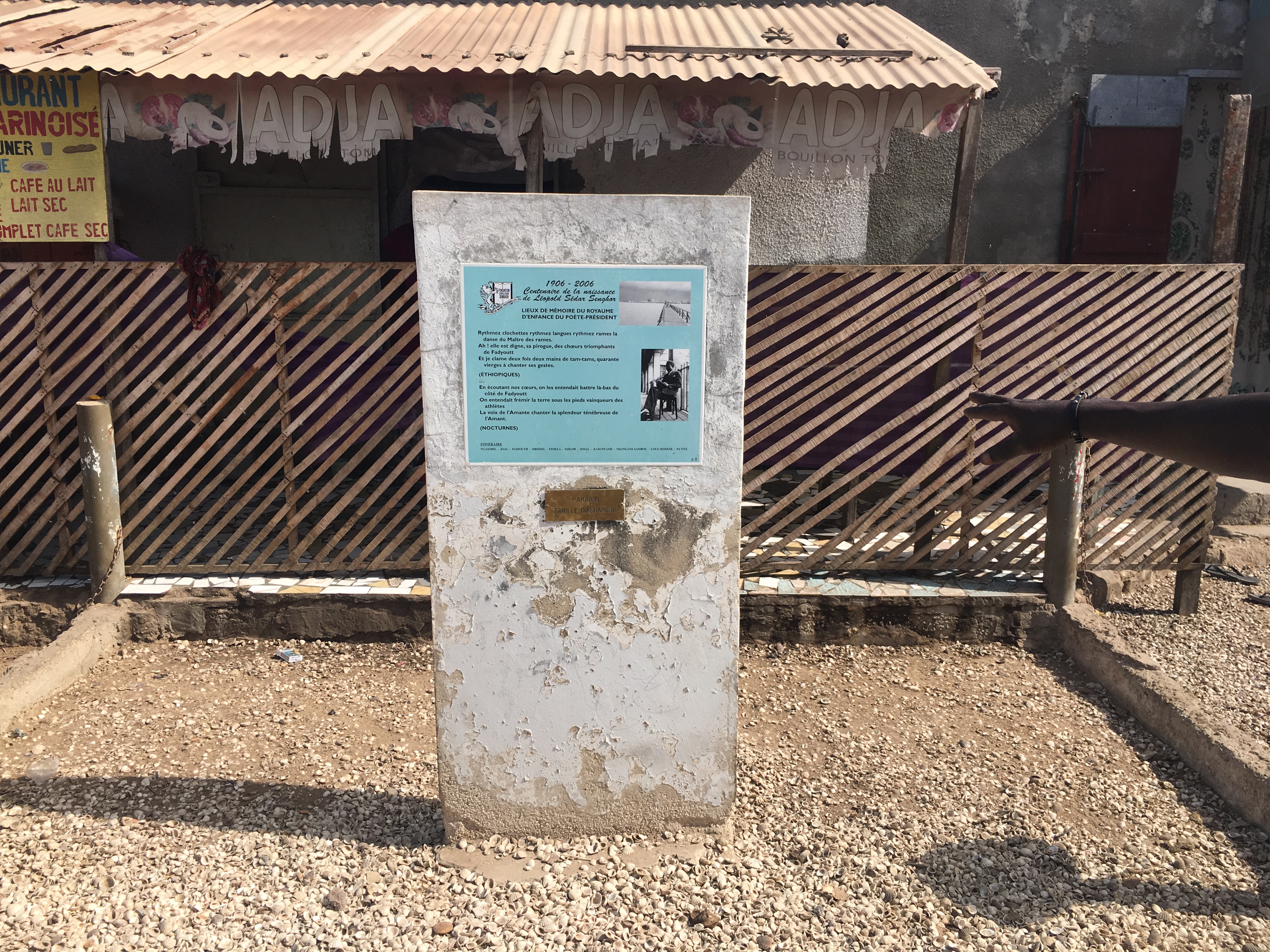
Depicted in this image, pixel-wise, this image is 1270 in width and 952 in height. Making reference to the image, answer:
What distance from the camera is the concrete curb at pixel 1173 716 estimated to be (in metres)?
3.24

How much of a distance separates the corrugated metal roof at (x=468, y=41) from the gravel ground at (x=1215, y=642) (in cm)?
303

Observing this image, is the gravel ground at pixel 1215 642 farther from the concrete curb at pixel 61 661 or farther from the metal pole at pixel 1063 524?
the concrete curb at pixel 61 661

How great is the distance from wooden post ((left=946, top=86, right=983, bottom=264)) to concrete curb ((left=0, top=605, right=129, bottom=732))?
4.77 meters

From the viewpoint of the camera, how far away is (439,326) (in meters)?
2.65

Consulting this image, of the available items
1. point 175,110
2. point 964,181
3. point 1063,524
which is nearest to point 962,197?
point 964,181

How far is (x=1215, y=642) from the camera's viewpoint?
4.89 meters

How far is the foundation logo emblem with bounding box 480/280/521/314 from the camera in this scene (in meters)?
2.65

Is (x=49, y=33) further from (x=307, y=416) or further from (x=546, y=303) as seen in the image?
(x=546, y=303)

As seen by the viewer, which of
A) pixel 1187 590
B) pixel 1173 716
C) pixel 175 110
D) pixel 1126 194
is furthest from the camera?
pixel 1126 194

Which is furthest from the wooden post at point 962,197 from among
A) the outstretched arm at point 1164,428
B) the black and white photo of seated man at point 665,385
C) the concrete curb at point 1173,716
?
the black and white photo of seated man at point 665,385

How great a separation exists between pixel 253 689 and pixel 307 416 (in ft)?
4.48

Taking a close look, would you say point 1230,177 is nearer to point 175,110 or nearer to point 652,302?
point 652,302

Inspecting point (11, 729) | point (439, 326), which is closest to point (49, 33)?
point (11, 729)

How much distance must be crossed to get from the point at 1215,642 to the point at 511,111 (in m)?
4.63
